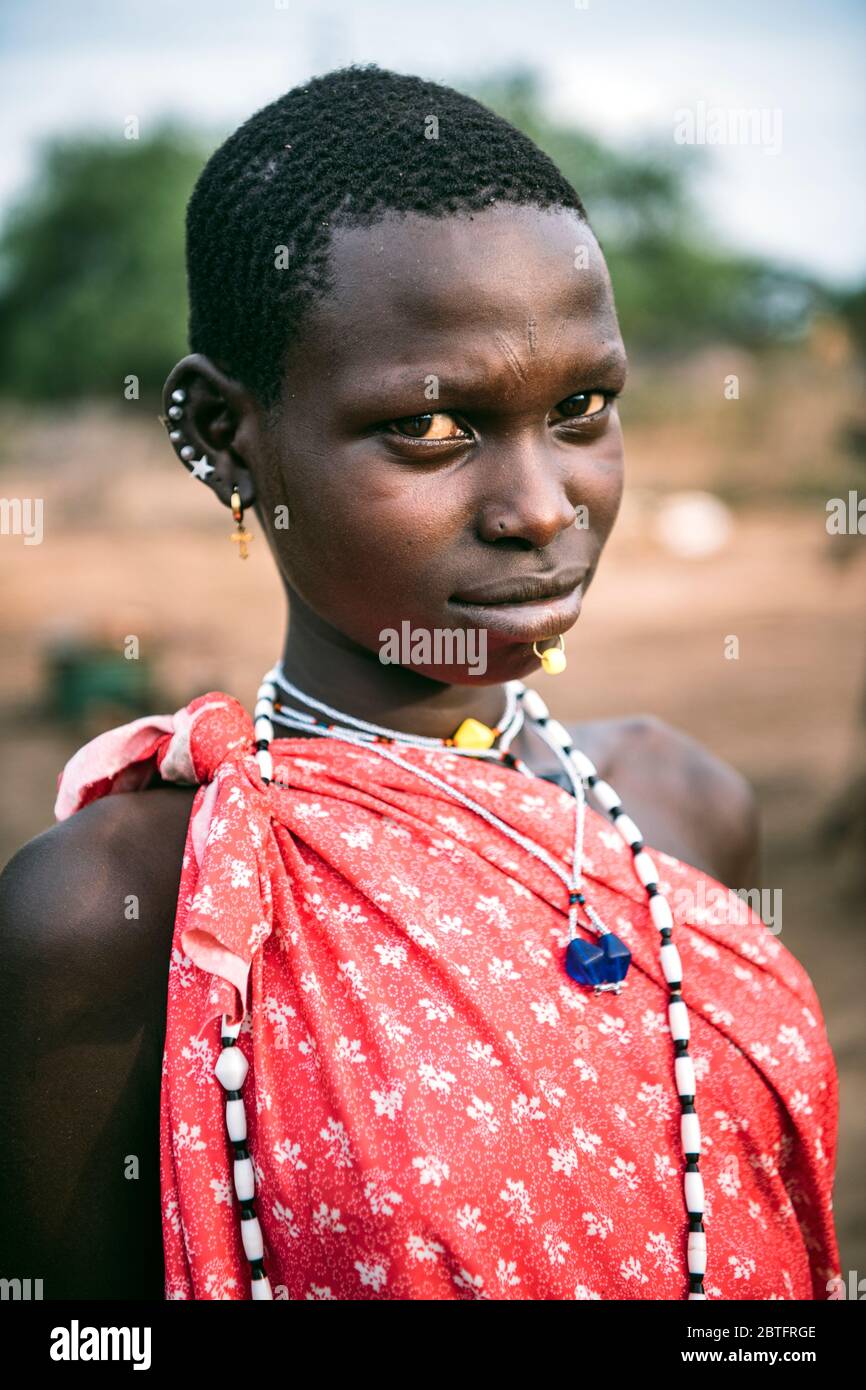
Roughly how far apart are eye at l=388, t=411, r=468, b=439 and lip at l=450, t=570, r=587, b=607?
0.19 m

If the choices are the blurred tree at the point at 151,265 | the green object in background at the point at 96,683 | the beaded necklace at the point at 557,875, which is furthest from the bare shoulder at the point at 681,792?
the blurred tree at the point at 151,265

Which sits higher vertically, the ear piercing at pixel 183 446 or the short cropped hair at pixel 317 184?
the short cropped hair at pixel 317 184

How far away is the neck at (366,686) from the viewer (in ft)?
5.70

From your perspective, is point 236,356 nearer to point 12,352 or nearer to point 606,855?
point 606,855

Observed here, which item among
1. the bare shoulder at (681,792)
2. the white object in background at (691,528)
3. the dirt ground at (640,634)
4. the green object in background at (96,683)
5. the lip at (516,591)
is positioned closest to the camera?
the lip at (516,591)

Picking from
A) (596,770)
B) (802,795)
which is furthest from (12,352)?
(596,770)

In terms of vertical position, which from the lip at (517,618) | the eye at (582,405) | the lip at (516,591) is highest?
the eye at (582,405)

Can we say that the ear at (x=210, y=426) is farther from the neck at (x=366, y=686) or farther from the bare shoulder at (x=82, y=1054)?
the bare shoulder at (x=82, y=1054)

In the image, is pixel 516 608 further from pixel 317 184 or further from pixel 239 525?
pixel 317 184

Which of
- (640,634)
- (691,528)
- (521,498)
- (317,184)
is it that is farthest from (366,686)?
(691,528)

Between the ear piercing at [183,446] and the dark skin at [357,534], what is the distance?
13 cm

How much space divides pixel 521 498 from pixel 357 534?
0.66 feet

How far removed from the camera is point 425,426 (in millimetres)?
1484

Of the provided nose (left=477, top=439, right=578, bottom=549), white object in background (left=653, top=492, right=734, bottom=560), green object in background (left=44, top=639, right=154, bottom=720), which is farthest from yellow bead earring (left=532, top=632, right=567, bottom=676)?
white object in background (left=653, top=492, right=734, bottom=560)
